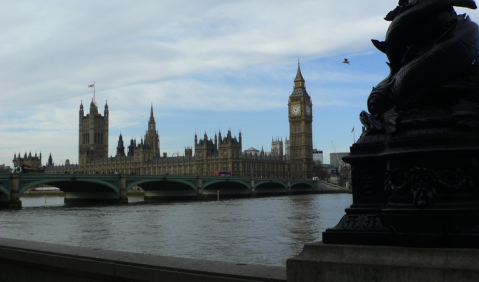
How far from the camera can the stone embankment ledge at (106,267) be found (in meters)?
3.25

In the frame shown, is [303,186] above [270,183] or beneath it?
beneath

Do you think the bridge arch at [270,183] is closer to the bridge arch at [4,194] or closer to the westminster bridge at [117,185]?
the westminster bridge at [117,185]

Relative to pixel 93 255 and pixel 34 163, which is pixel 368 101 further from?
pixel 34 163

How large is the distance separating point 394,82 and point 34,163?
143703 millimetres

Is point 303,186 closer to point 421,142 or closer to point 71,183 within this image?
point 71,183

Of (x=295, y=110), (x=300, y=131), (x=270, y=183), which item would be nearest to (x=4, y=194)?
(x=270, y=183)

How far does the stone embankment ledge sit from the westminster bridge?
35.5m

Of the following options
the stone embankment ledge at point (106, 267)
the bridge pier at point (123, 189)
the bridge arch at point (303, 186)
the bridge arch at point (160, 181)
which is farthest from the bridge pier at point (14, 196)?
the bridge arch at point (303, 186)

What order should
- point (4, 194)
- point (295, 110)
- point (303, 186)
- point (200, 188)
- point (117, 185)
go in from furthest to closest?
point (295, 110), point (303, 186), point (200, 188), point (117, 185), point (4, 194)

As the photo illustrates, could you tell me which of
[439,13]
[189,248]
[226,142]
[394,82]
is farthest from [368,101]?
[226,142]

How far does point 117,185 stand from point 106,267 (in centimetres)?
4387

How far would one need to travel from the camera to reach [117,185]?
46344mm

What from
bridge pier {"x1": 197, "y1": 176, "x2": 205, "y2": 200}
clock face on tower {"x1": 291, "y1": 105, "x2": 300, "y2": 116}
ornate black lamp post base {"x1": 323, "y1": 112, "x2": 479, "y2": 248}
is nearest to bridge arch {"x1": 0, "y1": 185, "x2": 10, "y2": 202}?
bridge pier {"x1": 197, "y1": 176, "x2": 205, "y2": 200}

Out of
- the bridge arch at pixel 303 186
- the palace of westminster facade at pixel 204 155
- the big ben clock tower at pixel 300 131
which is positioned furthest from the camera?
the big ben clock tower at pixel 300 131
